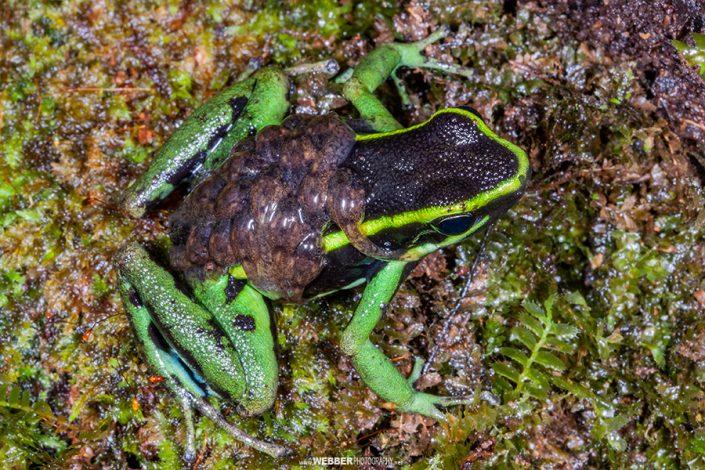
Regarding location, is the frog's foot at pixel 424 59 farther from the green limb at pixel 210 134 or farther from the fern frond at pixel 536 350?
the fern frond at pixel 536 350

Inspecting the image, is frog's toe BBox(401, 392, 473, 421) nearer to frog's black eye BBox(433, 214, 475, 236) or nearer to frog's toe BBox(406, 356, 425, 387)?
frog's toe BBox(406, 356, 425, 387)

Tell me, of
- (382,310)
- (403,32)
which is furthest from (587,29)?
(382,310)

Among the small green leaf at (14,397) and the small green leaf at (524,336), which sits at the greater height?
the small green leaf at (14,397)

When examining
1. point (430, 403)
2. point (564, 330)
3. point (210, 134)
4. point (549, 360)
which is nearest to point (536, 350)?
point (549, 360)

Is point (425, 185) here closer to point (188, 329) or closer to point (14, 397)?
point (188, 329)

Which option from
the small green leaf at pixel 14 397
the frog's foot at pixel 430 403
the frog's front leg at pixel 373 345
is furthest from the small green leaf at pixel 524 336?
the small green leaf at pixel 14 397

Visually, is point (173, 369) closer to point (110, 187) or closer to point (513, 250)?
point (110, 187)
